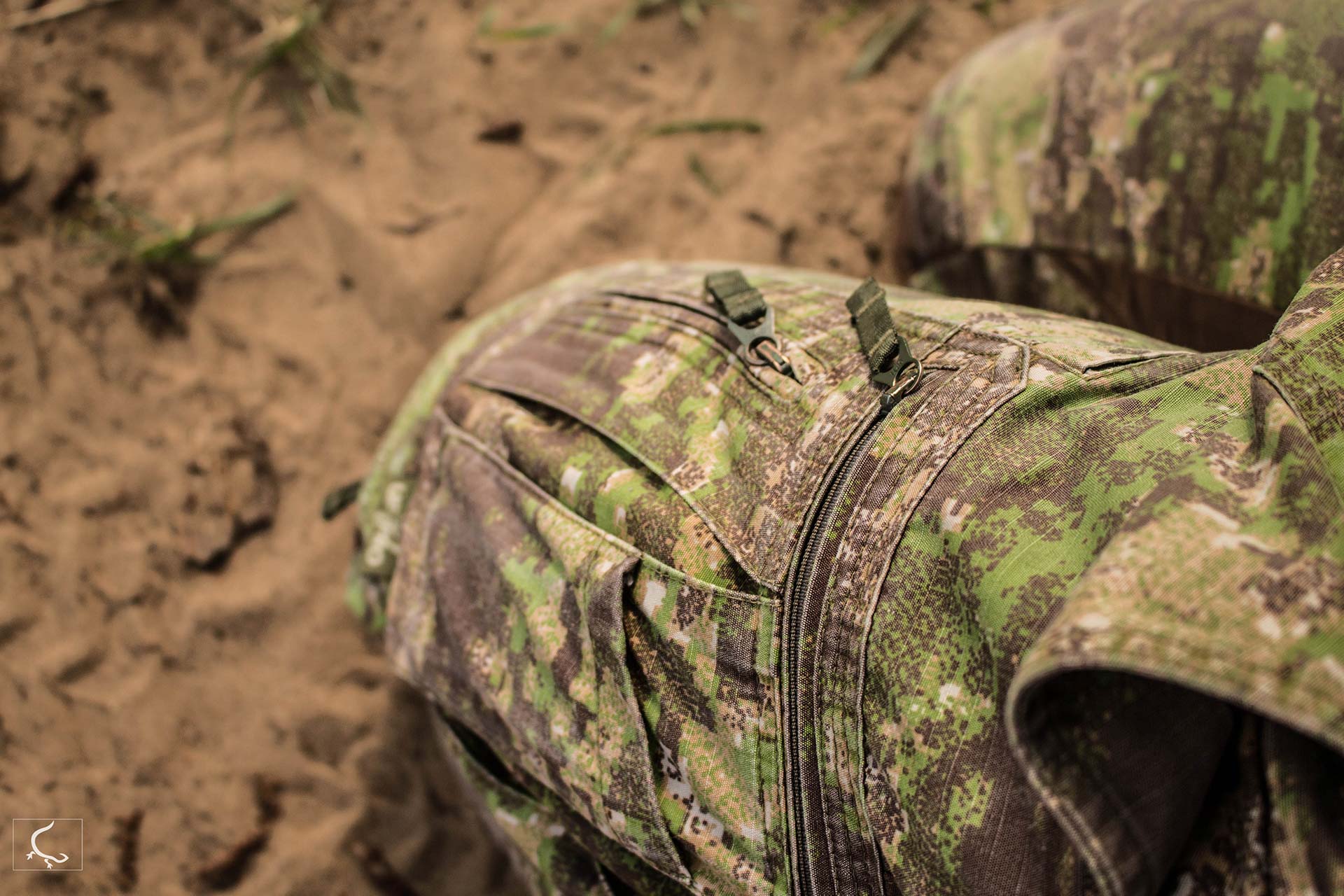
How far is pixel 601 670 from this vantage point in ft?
3.46

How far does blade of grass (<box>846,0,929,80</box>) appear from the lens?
234cm

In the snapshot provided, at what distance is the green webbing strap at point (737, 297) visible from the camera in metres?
1.15

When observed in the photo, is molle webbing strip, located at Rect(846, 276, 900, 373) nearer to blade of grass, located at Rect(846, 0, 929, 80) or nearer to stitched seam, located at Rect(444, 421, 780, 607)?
stitched seam, located at Rect(444, 421, 780, 607)

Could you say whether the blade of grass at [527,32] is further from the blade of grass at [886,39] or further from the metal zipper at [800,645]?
the metal zipper at [800,645]

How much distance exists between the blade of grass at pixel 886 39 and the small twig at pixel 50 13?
189 centimetres

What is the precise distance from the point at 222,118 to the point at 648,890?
205 cm

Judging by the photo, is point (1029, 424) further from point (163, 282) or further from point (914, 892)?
point (163, 282)

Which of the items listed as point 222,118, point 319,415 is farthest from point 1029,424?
point 222,118

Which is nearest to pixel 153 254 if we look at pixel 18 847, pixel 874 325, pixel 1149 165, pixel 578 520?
pixel 18 847

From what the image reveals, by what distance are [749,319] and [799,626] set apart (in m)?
0.43

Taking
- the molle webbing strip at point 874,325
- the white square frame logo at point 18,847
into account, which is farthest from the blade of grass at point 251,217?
the molle webbing strip at point 874,325

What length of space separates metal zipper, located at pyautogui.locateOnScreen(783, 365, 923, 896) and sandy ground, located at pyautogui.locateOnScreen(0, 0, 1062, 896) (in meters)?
1.10

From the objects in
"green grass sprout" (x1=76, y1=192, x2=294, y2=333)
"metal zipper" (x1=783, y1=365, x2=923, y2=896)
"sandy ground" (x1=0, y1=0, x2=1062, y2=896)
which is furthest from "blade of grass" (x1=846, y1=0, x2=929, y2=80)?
"metal zipper" (x1=783, y1=365, x2=923, y2=896)

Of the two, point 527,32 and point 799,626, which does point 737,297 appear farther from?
point 527,32
